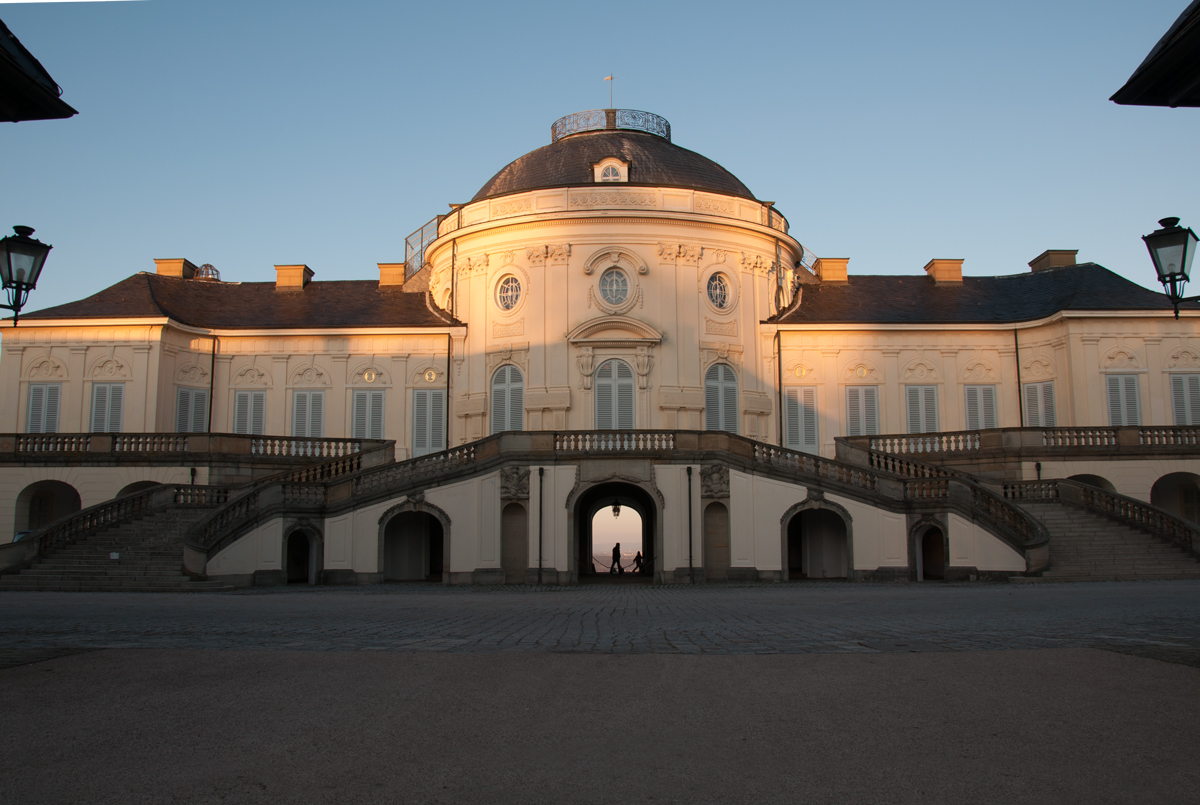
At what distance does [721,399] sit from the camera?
36.5m

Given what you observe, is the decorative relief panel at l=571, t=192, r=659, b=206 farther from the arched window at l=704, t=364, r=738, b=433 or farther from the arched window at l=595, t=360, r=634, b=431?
the arched window at l=704, t=364, r=738, b=433

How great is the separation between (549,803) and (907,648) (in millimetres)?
5551

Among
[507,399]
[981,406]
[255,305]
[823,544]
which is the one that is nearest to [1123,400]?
[981,406]

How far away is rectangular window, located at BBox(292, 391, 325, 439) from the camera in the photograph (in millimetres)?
38750

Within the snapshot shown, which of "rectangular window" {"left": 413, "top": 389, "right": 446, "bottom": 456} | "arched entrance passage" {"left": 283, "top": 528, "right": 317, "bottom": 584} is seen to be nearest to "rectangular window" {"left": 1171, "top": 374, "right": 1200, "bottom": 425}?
"rectangular window" {"left": 413, "top": 389, "right": 446, "bottom": 456}

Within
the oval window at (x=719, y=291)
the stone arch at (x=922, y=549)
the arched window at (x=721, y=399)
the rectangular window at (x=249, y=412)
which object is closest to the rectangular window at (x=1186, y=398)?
the stone arch at (x=922, y=549)

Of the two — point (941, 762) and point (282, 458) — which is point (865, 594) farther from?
point (282, 458)

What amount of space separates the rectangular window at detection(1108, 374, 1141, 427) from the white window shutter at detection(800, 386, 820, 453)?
10.5m

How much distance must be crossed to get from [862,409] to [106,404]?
93.7 feet

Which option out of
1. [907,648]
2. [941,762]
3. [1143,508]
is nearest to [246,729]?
[941,762]

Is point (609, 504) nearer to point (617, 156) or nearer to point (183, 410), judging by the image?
point (617, 156)

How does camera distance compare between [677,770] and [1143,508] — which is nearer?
[677,770]

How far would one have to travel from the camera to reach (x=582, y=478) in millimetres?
29125

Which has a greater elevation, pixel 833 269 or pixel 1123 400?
pixel 833 269
